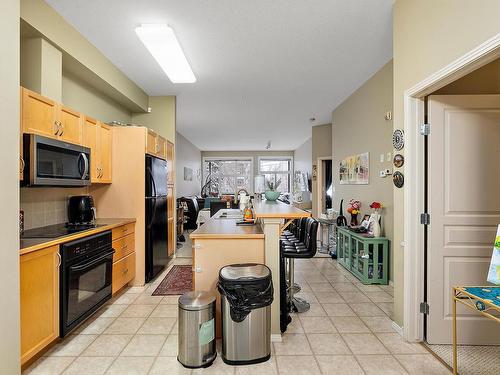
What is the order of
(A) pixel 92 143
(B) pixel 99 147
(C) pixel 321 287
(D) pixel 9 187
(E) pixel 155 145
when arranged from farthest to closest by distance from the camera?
(E) pixel 155 145 < (C) pixel 321 287 < (B) pixel 99 147 < (A) pixel 92 143 < (D) pixel 9 187

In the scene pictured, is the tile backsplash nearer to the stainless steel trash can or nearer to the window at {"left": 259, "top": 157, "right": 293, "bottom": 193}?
the stainless steel trash can

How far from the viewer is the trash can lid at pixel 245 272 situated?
2027 millimetres

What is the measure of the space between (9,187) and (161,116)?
349cm

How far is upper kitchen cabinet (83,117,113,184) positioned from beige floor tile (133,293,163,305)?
1.44m

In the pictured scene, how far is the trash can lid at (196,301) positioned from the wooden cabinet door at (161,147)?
255 cm

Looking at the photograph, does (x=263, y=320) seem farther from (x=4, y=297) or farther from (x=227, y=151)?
(x=227, y=151)

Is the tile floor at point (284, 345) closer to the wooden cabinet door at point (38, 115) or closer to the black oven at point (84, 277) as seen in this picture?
the black oven at point (84, 277)

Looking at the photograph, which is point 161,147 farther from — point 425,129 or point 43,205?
point 425,129

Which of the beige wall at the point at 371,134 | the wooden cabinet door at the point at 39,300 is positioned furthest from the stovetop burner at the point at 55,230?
the beige wall at the point at 371,134

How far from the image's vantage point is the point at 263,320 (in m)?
2.04

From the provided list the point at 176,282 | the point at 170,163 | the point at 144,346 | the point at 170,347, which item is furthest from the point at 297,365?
the point at 170,163

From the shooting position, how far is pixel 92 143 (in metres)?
3.15

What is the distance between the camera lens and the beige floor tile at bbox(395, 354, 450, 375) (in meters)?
1.97

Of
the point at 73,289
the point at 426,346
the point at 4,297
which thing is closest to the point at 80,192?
the point at 73,289
